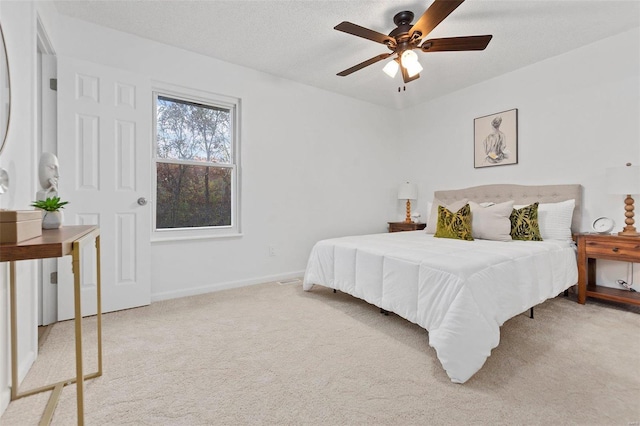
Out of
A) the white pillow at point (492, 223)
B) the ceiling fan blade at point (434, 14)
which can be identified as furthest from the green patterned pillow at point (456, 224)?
the ceiling fan blade at point (434, 14)

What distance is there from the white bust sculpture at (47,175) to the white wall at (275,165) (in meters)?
1.46

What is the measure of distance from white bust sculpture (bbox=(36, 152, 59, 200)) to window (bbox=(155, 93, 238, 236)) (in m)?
1.46

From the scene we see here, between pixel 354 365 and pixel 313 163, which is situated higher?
pixel 313 163

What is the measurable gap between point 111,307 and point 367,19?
3246mm

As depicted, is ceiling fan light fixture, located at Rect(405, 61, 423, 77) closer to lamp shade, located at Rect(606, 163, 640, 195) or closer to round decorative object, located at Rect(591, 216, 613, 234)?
lamp shade, located at Rect(606, 163, 640, 195)

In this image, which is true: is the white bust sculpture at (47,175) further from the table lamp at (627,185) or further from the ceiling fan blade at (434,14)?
the table lamp at (627,185)

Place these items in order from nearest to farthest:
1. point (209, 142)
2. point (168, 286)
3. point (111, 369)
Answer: point (111, 369), point (168, 286), point (209, 142)

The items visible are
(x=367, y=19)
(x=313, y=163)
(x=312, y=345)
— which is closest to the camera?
(x=312, y=345)

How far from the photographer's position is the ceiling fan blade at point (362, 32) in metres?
2.09

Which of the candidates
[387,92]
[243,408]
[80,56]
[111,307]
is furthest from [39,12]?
[387,92]

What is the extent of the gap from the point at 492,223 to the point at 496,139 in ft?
4.37

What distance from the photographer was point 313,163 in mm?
4062

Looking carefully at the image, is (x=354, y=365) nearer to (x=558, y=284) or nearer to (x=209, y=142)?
(x=558, y=284)

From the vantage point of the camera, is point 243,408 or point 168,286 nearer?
point 243,408
